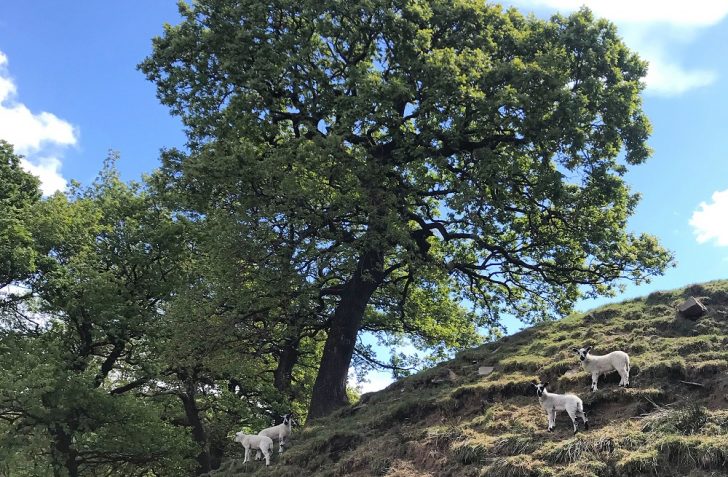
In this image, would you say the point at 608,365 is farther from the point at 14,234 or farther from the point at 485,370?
the point at 14,234

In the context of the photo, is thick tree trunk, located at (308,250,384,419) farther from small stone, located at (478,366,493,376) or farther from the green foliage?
the green foliage

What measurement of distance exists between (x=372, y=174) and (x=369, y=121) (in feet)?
5.09

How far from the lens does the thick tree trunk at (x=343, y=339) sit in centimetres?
1636

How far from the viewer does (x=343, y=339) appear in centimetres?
1689

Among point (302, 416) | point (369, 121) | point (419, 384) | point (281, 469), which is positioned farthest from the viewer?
point (302, 416)

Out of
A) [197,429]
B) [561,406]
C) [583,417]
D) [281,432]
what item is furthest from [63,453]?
[583,417]

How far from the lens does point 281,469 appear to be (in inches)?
475

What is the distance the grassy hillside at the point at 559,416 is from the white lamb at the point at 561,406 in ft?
0.70

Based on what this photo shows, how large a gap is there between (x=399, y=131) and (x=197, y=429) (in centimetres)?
1733

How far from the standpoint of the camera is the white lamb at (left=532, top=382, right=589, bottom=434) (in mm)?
8750

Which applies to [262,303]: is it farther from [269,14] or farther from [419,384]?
[269,14]

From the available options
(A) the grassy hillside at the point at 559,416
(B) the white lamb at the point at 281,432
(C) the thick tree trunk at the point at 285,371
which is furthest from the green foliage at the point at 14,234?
(B) the white lamb at the point at 281,432

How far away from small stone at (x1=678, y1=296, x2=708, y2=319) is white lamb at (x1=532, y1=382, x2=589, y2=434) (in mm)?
5084

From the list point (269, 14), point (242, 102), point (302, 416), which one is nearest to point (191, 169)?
point (242, 102)
